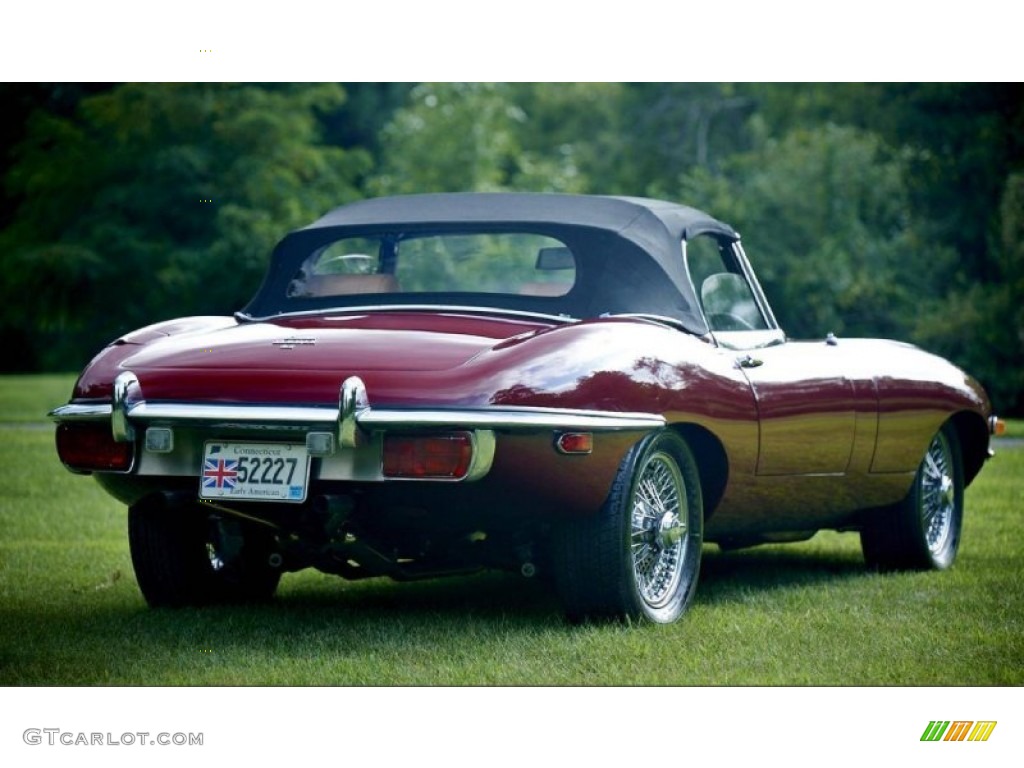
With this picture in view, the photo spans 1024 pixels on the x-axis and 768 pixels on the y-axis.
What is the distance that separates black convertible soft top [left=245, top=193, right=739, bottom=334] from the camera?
6523 mm

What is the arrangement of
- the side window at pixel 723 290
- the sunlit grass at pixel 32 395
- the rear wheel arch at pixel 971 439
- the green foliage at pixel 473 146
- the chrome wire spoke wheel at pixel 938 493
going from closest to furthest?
1. the side window at pixel 723 290
2. the chrome wire spoke wheel at pixel 938 493
3. the rear wheel arch at pixel 971 439
4. the sunlit grass at pixel 32 395
5. the green foliage at pixel 473 146

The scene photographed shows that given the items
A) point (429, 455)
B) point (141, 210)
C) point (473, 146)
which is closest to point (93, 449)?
point (429, 455)

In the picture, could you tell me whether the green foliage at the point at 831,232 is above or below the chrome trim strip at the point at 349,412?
below

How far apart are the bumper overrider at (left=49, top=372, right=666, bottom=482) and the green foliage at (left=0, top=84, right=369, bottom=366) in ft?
16.2

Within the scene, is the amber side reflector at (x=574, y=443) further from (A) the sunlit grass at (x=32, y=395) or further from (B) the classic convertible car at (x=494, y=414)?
(A) the sunlit grass at (x=32, y=395)

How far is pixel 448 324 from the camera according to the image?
6.05 m

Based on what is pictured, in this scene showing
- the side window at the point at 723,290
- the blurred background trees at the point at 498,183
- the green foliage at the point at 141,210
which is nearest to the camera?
the side window at the point at 723,290

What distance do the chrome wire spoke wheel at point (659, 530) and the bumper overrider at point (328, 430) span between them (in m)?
0.32

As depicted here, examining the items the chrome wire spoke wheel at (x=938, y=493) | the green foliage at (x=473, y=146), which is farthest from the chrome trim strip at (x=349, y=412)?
the green foliage at (x=473, y=146)

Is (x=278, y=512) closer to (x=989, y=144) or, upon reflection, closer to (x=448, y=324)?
(x=448, y=324)

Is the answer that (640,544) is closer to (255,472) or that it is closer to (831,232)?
(255,472)

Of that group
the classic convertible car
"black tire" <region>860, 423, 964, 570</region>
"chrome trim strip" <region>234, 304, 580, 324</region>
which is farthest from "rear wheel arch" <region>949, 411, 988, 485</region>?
"chrome trim strip" <region>234, 304, 580, 324</region>
